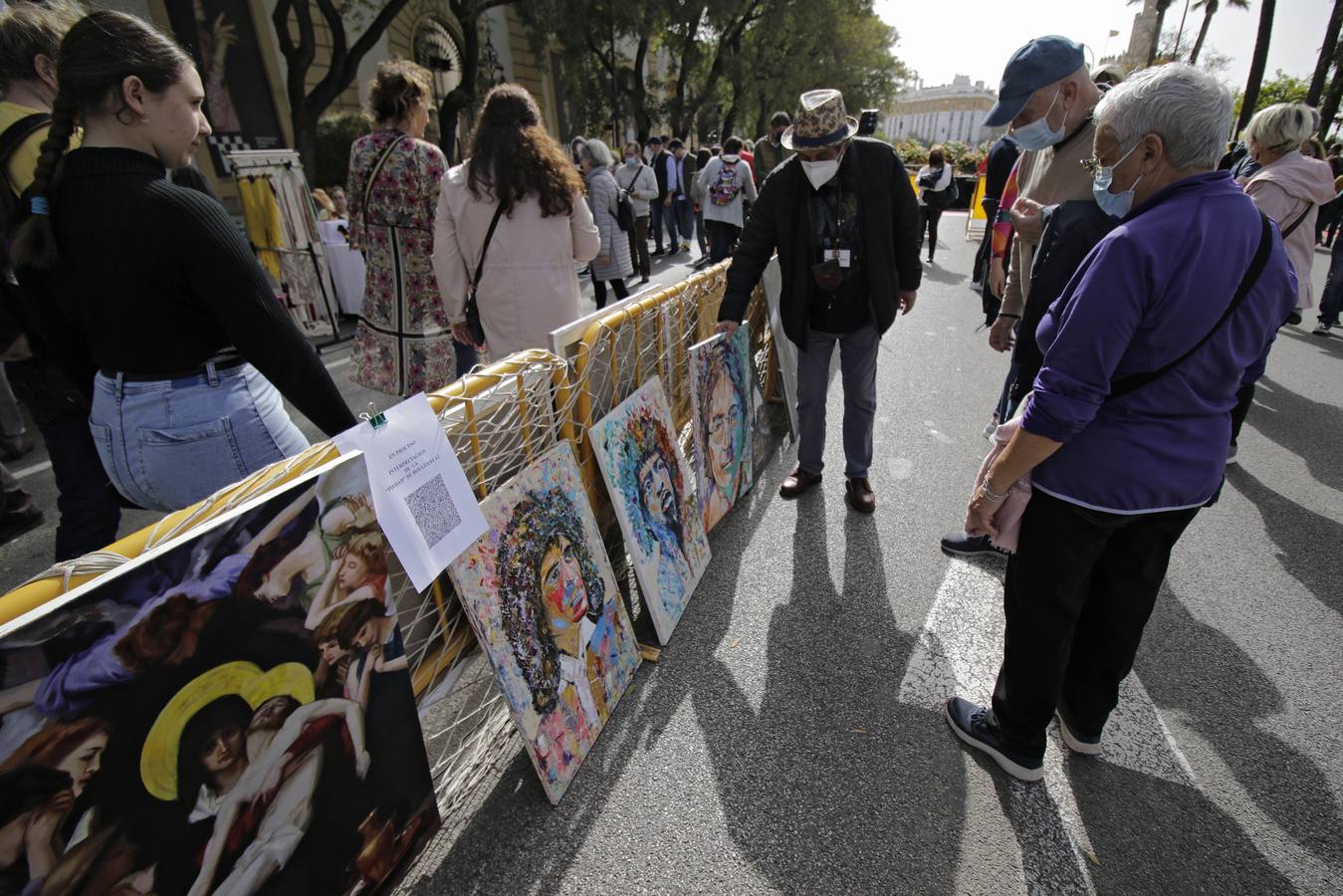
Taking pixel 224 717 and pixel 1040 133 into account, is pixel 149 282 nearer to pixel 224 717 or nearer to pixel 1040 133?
pixel 224 717

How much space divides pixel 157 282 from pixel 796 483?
9.18ft

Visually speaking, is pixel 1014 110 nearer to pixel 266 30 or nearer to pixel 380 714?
pixel 380 714

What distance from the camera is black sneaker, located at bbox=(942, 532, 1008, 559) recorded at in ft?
9.85

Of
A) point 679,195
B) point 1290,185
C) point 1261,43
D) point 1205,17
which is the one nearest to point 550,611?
point 1290,185

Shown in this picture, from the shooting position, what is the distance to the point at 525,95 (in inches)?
106

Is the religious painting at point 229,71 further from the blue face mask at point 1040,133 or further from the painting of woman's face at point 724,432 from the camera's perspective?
the blue face mask at point 1040,133

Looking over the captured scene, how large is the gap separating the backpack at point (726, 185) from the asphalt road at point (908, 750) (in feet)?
18.6

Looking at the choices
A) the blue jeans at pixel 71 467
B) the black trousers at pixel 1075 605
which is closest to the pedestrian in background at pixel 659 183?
the blue jeans at pixel 71 467

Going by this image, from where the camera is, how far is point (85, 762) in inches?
36.3

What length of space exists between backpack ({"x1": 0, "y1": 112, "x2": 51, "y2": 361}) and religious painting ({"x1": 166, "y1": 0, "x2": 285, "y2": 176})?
12.5 m

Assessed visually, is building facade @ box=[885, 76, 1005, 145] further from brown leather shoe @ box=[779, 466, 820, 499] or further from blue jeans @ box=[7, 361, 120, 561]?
blue jeans @ box=[7, 361, 120, 561]

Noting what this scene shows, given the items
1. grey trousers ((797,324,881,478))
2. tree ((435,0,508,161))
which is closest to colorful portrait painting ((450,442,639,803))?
grey trousers ((797,324,881,478))

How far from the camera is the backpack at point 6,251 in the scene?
1.96 m

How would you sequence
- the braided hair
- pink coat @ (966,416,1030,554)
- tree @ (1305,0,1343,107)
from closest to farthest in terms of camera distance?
the braided hair → pink coat @ (966,416,1030,554) → tree @ (1305,0,1343,107)
